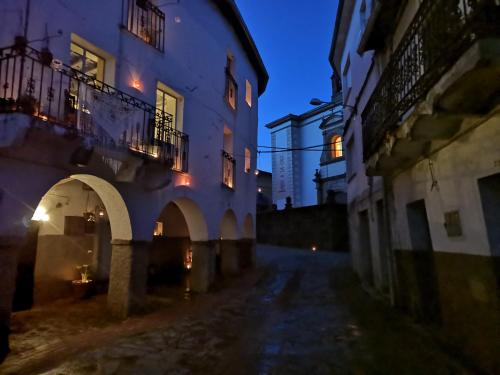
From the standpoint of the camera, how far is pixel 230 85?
1440 cm

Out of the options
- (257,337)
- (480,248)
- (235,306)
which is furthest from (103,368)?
(480,248)

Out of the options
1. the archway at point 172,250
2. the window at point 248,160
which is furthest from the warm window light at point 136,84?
the window at point 248,160

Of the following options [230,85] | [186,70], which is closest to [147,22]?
[186,70]

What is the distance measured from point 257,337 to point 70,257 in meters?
6.95

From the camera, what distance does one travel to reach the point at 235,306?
383 inches

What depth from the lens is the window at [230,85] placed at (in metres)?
13.8

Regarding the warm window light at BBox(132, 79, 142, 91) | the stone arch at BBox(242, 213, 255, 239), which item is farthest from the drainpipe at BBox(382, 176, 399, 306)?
the stone arch at BBox(242, 213, 255, 239)

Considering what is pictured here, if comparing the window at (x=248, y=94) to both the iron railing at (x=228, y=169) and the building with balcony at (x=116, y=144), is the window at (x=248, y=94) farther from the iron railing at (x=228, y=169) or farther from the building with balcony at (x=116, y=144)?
the iron railing at (x=228, y=169)

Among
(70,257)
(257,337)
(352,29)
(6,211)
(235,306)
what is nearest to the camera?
(6,211)

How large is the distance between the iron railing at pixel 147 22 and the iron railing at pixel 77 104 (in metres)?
2.08

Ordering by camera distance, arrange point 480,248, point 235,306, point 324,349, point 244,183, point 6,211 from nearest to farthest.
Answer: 1. point 480,248
2. point 6,211
3. point 324,349
4. point 235,306
5. point 244,183

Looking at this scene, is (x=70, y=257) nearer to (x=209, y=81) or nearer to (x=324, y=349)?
(x=209, y=81)

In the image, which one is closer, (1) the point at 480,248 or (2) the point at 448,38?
(2) the point at 448,38

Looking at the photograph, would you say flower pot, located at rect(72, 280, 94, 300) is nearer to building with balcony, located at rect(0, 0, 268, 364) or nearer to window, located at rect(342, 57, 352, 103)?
building with balcony, located at rect(0, 0, 268, 364)
